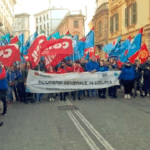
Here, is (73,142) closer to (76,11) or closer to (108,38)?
(108,38)

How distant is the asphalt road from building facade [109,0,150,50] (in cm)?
1361

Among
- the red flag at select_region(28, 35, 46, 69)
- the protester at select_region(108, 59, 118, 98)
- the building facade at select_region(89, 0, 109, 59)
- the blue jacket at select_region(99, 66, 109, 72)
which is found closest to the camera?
the red flag at select_region(28, 35, 46, 69)

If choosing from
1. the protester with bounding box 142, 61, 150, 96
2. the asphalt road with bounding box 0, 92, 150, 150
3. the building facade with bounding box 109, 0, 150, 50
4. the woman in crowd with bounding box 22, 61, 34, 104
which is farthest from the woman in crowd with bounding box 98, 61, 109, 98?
the building facade with bounding box 109, 0, 150, 50

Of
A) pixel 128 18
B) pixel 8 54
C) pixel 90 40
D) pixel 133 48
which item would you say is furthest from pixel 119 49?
pixel 128 18

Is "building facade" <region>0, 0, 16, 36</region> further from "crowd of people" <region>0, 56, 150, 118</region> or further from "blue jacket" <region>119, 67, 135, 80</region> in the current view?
"blue jacket" <region>119, 67, 135, 80</region>

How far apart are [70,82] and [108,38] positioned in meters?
21.4

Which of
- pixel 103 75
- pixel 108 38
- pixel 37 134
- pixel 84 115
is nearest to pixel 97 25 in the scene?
pixel 108 38

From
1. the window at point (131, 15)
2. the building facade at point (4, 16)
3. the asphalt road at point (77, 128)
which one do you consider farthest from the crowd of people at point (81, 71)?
the building facade at point (4, 16)

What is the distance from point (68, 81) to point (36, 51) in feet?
6.04

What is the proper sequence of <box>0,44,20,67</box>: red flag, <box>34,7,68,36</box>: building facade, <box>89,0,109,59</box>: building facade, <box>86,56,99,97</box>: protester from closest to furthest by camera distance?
<box>0,44,20,67</box>: red flag, <box>86,56,99,97</box>: protester, <box>89,0,109,59</box>: building facade, <box>34,7,68,36</box>: building facade

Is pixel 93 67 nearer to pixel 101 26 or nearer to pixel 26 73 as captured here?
pixel 26 73

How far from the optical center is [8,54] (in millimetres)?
11102

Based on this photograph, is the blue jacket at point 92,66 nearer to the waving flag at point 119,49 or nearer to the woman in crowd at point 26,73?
the woman in crowd at point 26,73

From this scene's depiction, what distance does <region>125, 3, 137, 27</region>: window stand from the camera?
80.5 ft
